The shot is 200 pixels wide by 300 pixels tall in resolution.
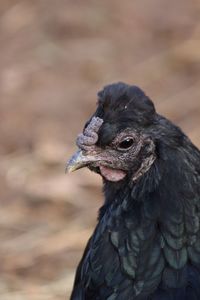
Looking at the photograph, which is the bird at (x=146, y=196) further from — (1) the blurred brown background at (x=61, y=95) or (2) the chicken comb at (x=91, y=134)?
(1) the blurred brown background at (x=61, y=95)

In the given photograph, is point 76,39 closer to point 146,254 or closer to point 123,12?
point 123,12

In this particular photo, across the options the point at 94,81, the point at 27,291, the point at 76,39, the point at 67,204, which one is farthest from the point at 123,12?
the point at 27,291

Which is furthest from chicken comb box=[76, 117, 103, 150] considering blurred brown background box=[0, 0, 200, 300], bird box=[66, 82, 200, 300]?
blurred brown background box=[0, 0, 200, 300]

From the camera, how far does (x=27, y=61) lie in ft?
30.7

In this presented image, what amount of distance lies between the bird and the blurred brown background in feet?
7.10

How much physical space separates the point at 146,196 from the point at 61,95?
449cm

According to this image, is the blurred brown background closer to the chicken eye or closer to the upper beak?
the upper beak

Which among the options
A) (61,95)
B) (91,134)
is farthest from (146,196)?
(61,95)

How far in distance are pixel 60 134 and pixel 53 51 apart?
4.57ft

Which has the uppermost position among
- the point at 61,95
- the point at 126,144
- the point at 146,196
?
the point at 61,95

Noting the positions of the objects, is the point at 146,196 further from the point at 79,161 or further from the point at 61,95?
the point at 61,95

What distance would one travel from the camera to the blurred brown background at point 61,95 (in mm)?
7055

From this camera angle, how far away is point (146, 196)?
445cm

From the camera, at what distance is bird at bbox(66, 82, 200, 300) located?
4414mm
